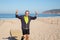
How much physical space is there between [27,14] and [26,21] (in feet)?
1.09

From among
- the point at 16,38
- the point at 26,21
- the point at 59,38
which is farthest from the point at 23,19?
the point at 59,38

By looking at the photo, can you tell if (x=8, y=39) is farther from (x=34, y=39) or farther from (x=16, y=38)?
(x=34, y=39)

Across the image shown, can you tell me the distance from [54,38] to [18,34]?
7.57 feet

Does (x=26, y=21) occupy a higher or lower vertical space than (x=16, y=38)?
higher

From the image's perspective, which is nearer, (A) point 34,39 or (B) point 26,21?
(B) point 26,21

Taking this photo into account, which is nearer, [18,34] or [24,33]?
[24,33]

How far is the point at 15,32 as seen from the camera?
13742 millimetres

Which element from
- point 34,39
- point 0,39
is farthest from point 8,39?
point 34,39

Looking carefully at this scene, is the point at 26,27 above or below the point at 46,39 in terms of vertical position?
above

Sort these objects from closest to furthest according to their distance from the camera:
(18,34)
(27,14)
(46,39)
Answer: (27,14), (46,39), (18,34)

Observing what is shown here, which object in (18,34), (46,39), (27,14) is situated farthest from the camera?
(18,34)

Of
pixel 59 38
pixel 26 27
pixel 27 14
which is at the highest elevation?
pixel 27 14

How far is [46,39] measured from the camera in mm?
12438

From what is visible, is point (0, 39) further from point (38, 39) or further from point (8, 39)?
point (38, 39)
